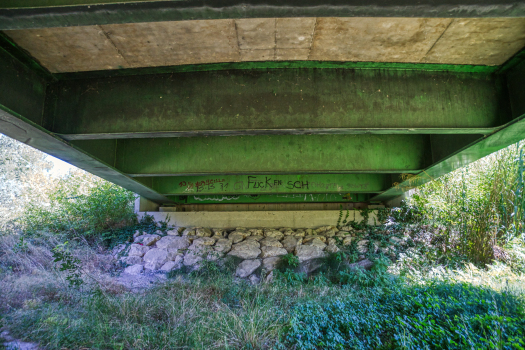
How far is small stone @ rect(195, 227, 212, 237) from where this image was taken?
1120 centimetres

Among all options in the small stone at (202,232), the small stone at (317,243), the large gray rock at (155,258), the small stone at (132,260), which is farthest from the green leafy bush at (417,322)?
the small stone at (202,232)

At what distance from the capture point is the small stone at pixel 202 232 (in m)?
11.2

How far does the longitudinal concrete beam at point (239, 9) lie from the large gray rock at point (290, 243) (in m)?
8.50

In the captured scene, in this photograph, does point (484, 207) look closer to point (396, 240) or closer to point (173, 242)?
point (396, 240)

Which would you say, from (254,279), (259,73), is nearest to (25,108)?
(259,73)

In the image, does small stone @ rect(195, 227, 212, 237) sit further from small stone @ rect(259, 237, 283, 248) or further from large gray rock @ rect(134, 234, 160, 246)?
small stone @ rect(259, 237, 283, 248)

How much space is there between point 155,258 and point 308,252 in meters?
4.98

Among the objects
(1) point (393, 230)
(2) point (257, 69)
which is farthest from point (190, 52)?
(1) point (393, 230)

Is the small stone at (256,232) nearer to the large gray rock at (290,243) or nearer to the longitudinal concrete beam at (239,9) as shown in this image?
the large gray rock at (290,243)

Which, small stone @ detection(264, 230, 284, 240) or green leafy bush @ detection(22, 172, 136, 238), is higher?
green leafy bush @ detection(22, 172, 136, 238)

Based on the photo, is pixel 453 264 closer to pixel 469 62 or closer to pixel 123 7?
pixel 469 62

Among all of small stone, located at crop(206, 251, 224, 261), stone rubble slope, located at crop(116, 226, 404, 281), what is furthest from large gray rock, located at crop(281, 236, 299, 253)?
small stone, located at crop(206, 251, 224, 261)

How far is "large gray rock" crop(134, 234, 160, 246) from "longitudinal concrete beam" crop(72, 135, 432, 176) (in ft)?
14.3

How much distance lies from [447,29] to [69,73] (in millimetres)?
5520
